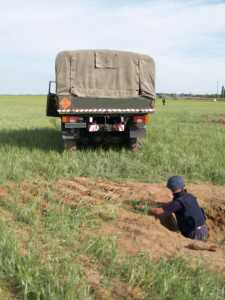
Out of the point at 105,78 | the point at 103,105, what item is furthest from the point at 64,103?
the point at 105,78

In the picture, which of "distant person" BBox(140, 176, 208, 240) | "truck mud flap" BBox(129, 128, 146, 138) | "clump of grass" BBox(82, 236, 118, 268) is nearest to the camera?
"clump of grass" BBox(82, 236, 118, 268)

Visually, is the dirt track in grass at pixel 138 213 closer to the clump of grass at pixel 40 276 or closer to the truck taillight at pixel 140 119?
the clump of grass at pixel 40 276

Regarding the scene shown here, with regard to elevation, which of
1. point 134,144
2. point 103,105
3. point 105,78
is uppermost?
point 105,78

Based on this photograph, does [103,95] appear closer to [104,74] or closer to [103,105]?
[103,105]

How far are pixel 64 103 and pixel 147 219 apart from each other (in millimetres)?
6403

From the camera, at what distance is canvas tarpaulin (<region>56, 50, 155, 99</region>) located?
43.8 ft

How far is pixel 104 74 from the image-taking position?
1384cm

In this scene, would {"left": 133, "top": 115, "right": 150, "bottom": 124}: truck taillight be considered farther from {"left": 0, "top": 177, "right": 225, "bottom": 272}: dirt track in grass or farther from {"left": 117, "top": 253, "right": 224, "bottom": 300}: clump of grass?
{"left": 117, "top": 253, "right": 224, "bottom": 300}: clump of grass

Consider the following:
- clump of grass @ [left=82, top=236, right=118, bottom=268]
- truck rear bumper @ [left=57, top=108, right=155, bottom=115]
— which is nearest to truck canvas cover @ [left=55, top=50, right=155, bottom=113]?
truck rear bumper @ [left=57, top=108, right=155, bottom=115]

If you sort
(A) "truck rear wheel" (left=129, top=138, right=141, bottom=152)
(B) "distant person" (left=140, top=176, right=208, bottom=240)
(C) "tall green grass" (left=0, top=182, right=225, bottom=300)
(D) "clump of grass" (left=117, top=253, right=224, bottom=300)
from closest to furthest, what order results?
1. (C) "tall green grass" (left=0, top=182, right=225, bottom=300)
2. (D) "clump of grass" (left=117, top=253, right=224, bottom=300)
3. (B) "distant person" (left=140, top=176, right=208, bottom=240)
4. (A) "truck rear wheel" (left=129, top=138, right=141, bottom=152)

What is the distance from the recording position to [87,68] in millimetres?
13633

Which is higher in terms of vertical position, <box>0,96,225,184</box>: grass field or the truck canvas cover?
the truck canvas cover

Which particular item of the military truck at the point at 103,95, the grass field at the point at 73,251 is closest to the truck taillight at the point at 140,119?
the military truck at the point at 103,95

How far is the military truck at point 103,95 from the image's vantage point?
1307 cm
